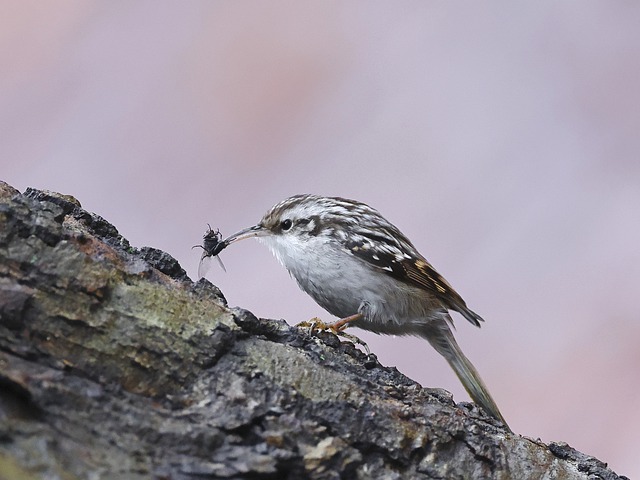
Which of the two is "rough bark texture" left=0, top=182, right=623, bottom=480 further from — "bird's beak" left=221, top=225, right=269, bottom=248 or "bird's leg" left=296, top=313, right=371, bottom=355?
"bird's beak" left=221, top=225, right=269, bottom=248

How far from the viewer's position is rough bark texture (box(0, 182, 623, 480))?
3.58 ft

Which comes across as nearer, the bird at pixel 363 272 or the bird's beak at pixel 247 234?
the bird at pixel 363 272

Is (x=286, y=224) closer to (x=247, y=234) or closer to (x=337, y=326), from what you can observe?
(x=247, y=234)

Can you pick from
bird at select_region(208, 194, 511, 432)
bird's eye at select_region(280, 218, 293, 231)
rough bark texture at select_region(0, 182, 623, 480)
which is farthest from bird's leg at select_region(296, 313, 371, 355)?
bird's eye at select_region(280, 218, 293, 231)

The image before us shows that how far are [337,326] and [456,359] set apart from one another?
0.53 metres

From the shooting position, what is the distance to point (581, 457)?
65.7 inches

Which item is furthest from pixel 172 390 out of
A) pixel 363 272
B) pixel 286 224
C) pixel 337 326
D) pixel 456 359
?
pixel 456 359

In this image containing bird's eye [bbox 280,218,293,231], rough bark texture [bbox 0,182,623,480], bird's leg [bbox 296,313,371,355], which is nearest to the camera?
rough bark texture [bbox 0,182,623,480]

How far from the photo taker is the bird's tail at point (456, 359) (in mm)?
2256

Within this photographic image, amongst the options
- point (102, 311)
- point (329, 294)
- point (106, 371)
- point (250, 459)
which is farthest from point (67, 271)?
point (329, 294)

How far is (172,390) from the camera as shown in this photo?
127 centimetres

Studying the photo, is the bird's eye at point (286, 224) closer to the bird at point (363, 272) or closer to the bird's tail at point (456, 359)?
the bird at point (363, 272)

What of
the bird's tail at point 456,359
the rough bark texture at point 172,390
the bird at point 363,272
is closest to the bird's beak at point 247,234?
the bird at point 363,272

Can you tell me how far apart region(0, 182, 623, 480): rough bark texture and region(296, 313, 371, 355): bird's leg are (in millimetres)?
233
